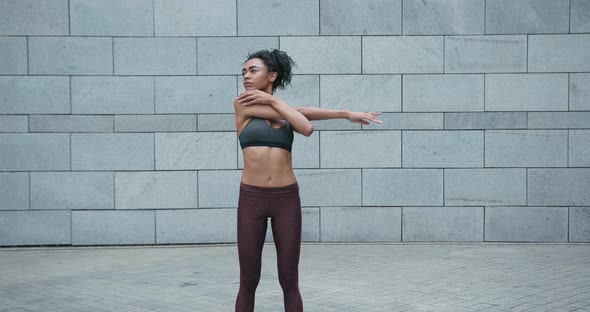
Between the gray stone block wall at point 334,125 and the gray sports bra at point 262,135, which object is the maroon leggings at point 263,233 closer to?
the gray sports bra at point 262,135

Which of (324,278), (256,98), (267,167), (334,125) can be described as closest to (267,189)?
(267,167)

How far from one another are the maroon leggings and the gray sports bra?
32 centimetres

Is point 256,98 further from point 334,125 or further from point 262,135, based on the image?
point 334,125

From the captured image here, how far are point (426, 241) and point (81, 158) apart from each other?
520cm

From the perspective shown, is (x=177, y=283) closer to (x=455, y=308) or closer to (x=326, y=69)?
(x=455, y=308)

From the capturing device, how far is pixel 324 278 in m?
7.25

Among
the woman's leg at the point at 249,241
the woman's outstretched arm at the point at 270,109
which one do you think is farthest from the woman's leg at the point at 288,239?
the woman's outstretched arm at the point at 270,109

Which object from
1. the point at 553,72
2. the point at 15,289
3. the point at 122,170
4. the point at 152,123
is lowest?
the point at 15,289

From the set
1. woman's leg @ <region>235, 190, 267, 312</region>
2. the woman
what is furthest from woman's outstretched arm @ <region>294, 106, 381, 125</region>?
woman's leg @ <region>235, 190, 267, 312</region>

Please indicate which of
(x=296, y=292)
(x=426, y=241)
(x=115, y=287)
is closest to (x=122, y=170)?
(x=115, y=287)

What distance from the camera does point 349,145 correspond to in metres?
9.47

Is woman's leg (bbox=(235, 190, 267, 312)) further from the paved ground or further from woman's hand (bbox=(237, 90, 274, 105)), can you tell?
the paved ground

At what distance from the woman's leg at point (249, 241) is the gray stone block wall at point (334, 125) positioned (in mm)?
4788

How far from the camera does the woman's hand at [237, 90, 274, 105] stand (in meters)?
4.62
